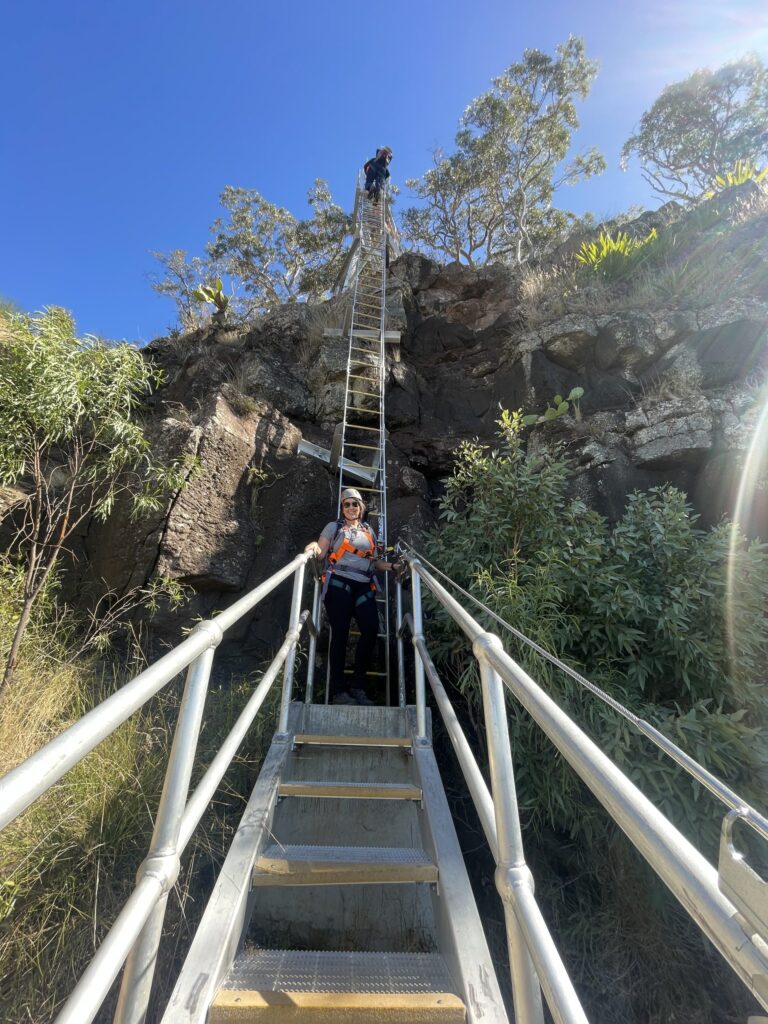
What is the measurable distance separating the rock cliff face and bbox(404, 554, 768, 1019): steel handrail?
150 inches

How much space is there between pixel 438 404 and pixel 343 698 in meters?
4.65

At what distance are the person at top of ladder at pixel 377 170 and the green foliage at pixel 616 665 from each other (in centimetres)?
827

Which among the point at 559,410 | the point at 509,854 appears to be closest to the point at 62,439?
the point at 509,854

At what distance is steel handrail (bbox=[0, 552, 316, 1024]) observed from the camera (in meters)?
0.73

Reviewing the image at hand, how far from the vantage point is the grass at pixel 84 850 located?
2.12 metres

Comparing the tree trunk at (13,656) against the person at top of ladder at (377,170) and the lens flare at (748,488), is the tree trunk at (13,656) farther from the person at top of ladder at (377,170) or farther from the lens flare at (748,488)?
the person at top of ladder at (377,170)

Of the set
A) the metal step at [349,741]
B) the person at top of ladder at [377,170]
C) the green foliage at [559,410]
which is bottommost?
the metal step at [349,741]

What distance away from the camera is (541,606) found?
3.23 m

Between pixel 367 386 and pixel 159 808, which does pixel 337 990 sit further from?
pixel 367 386

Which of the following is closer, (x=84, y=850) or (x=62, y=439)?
(x=84, y=850)

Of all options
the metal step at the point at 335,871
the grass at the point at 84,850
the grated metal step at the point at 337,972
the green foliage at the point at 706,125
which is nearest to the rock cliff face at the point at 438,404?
the grass at the point at 84,850

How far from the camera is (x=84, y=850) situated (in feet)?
7.89

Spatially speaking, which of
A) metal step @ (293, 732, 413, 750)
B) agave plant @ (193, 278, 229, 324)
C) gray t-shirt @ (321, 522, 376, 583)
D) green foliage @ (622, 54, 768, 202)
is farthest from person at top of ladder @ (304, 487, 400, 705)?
green foliage @ (622, 54, 768, 202)

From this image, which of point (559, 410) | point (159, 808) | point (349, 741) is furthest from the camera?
point (559, 410)
